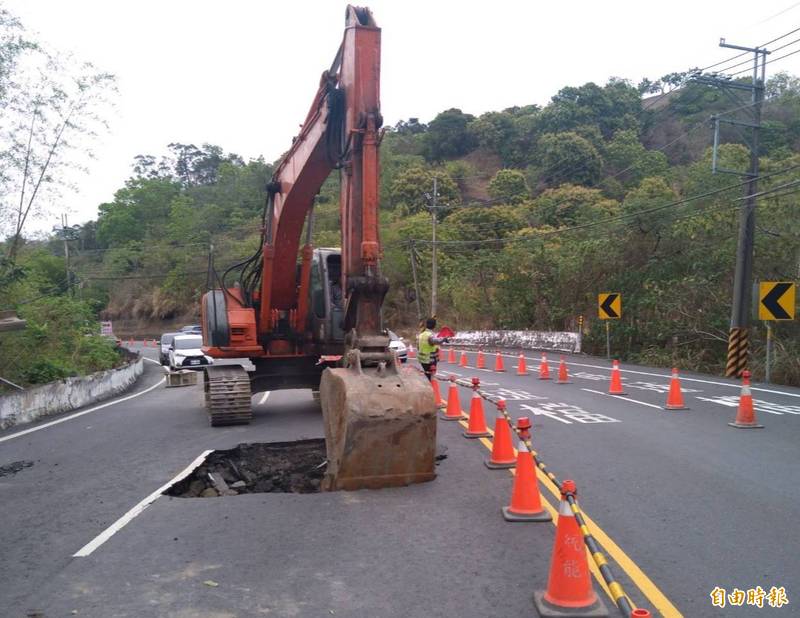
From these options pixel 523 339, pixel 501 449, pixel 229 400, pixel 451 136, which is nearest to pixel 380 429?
pixel 501 449

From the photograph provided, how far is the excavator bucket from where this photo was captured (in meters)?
7.18

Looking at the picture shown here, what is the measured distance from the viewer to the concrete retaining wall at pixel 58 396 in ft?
47.1

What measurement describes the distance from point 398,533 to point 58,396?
13234 millimetres

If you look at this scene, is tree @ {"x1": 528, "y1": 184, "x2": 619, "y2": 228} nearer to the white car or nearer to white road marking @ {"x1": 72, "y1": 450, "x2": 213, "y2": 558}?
the white car

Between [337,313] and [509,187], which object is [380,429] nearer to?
[337,313]

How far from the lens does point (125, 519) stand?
6812mm

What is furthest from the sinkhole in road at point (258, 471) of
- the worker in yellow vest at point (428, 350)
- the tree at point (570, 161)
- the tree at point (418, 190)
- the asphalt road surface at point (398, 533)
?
the tree at point (570, 161)

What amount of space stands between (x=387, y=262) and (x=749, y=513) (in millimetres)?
48420

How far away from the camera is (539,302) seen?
38.2m

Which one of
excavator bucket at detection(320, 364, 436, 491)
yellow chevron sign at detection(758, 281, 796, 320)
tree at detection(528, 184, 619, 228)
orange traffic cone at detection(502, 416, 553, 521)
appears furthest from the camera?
tree at detection(528, 184, 619, 228)

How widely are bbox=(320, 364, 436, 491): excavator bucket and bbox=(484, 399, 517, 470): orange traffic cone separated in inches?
49.6

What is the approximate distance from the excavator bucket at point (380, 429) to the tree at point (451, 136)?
272ft

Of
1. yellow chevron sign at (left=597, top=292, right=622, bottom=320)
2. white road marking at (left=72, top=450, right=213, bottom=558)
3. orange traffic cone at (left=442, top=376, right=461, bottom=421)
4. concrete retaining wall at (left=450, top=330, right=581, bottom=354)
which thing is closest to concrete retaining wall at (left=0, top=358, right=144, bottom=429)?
white road marking at (left=72, top=450, right=213, bottom=558)

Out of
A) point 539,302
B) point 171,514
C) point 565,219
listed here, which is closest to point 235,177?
point 565,219
